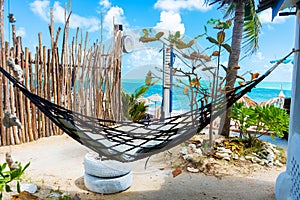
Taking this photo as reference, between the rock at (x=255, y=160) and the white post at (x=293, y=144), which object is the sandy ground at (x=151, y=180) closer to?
the rock at (x=255, y=160)

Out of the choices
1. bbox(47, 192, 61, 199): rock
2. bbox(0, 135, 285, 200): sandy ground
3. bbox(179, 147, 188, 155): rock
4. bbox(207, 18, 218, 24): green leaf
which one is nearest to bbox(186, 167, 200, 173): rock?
bbox(0, 135, 285, 200): sandy ground

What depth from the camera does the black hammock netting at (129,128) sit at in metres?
1.53

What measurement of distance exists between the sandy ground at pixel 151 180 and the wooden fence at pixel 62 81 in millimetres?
429

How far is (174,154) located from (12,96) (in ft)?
6.75

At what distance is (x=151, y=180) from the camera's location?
230 centimetres

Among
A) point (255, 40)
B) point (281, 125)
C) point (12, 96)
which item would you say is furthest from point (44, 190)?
point (255, 40)

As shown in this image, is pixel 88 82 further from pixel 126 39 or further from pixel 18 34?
pixel 126 39

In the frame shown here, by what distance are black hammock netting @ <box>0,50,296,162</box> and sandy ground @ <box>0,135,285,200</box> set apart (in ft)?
1.75

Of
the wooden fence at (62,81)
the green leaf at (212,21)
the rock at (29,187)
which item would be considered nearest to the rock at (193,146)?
the wooden fence at (62,81)

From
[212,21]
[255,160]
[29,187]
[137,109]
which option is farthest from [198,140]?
[29,187]

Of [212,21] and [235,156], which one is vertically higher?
[212,21]

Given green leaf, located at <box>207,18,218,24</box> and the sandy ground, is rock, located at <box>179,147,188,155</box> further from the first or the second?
green leaf, located at <box>207,18,218,24</box>

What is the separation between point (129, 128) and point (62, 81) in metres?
2.22

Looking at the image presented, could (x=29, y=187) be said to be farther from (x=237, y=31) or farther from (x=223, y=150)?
(x=237, y=31)
